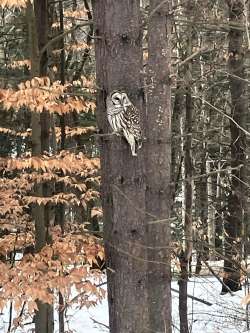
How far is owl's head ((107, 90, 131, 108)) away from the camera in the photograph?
3.12m

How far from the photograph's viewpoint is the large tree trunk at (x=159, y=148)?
5508 mm

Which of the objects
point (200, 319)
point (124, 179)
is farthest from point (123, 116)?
point (200, 319)

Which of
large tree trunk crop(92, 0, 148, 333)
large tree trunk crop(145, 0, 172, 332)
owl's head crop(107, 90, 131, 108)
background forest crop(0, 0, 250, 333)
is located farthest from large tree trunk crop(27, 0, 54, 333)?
owl's head crop(107, 90, 131, 108)

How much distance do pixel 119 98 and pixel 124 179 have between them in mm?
503

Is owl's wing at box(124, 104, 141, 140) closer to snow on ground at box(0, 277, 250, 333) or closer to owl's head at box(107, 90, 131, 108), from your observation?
owl's head at box(107, 90, 131, 108)

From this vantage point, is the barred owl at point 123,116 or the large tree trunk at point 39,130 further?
the large tree trunk at point 39,130

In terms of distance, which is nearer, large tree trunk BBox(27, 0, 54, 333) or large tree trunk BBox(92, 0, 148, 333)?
large tree trunk BBox(92, 0, 148, 333)

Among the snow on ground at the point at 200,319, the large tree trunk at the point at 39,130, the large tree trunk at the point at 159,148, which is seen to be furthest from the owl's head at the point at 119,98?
the snow on ground at the point at 200,319

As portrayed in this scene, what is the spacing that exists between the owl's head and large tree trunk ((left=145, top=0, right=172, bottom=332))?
7.68 ft

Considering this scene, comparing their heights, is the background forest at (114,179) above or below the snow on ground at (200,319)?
above

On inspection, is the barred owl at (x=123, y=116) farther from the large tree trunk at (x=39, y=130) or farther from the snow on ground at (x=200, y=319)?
the snow on ground at (x=200, y=319)

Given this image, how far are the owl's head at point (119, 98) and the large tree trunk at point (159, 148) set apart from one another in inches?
92.1

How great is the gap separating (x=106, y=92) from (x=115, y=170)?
0.48 metres

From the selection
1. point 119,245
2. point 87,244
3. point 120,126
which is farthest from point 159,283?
point 120,126
